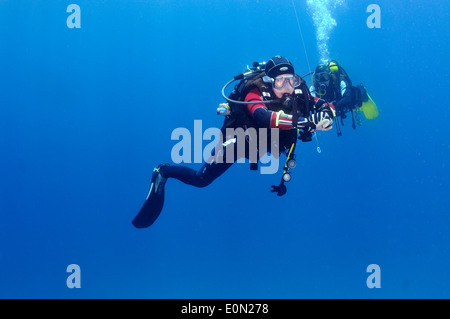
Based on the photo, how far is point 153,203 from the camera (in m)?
5.81

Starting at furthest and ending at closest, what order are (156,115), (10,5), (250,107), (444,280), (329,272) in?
(156,115)
(10,5)
(329,272)
(444,280)
(250,107)

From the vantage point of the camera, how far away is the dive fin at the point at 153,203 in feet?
19.0

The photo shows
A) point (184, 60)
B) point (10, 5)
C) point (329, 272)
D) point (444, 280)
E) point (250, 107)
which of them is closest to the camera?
point (250, 107)

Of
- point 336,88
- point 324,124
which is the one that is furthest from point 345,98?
point 324,124

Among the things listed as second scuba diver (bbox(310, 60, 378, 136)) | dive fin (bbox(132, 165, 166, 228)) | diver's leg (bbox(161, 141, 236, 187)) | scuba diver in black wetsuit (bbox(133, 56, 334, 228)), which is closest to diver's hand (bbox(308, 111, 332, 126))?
scuba diver in black wetsuit (bbox(133, 56, 334, 228))

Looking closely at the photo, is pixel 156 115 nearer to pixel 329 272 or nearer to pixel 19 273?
pixel 19 273

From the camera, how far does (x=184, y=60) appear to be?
75.3ft

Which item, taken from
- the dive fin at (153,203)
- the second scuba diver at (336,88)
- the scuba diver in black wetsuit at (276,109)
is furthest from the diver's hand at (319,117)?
the dive fin at (153,203)

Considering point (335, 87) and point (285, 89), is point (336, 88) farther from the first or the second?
point (285, 89)

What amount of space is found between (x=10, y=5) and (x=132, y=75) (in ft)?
24.6

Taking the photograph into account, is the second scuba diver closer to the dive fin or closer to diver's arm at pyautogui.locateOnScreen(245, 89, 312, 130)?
diver's arm at pyautogui.locateOnScreen(245, 89, 312, 130)

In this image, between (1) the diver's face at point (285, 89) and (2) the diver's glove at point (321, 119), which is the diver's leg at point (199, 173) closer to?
(1) the diver's face at point (285, 89)

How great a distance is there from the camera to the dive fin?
228 inches
